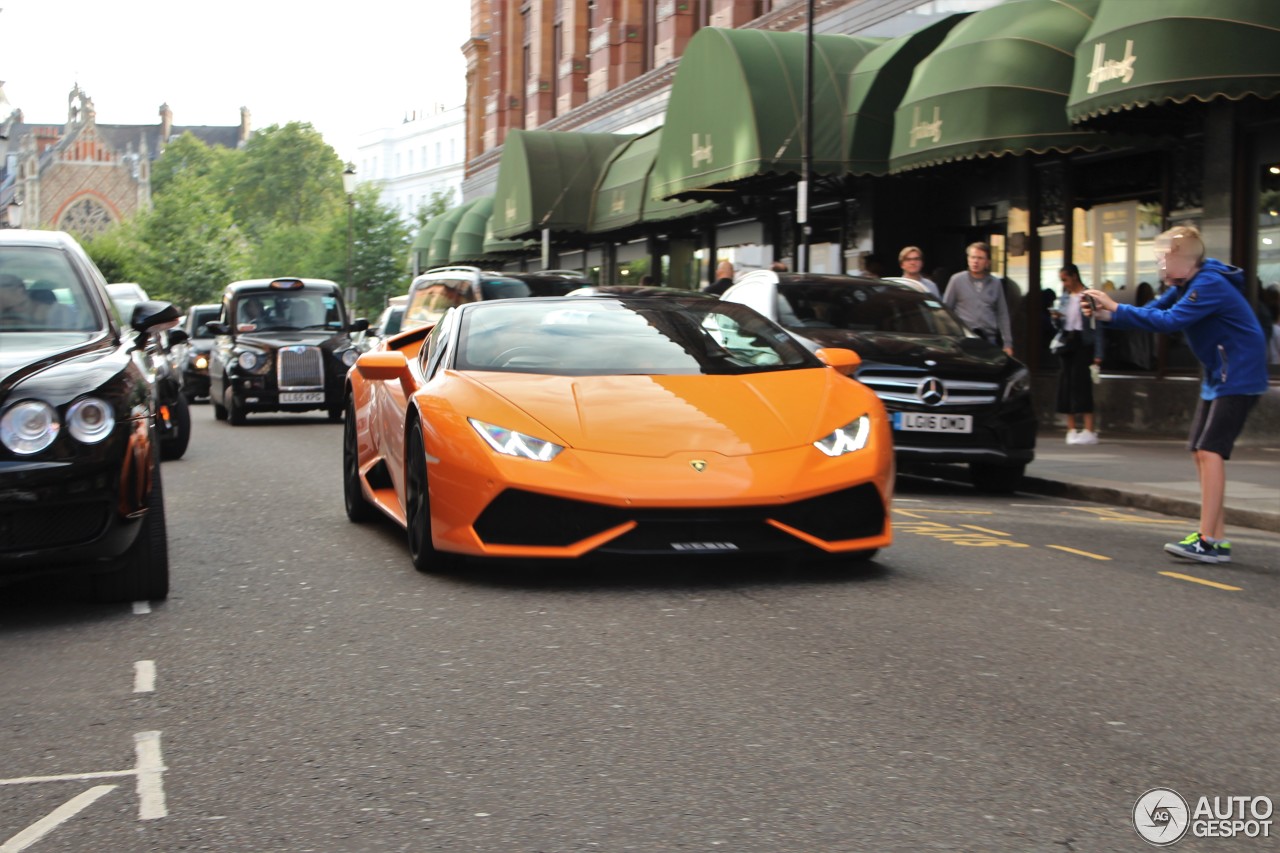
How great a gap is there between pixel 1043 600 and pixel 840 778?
2.95 m

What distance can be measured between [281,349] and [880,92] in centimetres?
827

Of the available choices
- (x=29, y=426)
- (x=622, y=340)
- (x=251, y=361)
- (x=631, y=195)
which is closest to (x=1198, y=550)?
(x=622, y=340)

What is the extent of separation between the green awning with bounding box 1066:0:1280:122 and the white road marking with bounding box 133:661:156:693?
35.6ft

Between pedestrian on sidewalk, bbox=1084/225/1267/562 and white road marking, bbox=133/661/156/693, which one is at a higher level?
pedestrian on sidewalk, bbox=1084/225/1267/562

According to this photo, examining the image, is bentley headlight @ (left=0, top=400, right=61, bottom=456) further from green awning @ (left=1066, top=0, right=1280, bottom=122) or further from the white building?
the white building

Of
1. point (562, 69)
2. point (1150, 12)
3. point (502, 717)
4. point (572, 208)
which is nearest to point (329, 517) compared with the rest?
point (502, 717)

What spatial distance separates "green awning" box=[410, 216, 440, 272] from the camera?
162ft

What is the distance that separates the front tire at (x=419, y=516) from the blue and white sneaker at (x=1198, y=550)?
3.65 m

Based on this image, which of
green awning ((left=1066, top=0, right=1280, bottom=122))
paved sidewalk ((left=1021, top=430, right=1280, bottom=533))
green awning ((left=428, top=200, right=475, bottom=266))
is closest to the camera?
paved sidewalk ((left=1021, top=430, right=1280, bottom=533))

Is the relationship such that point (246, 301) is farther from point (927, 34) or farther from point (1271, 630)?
point (1271, 630)

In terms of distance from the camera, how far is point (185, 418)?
14.8 metres

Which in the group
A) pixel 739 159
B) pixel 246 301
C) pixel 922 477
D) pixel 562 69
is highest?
pixel 562 69

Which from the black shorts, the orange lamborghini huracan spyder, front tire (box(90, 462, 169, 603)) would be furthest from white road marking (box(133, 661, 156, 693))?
the black shorts

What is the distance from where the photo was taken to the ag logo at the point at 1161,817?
357cm
